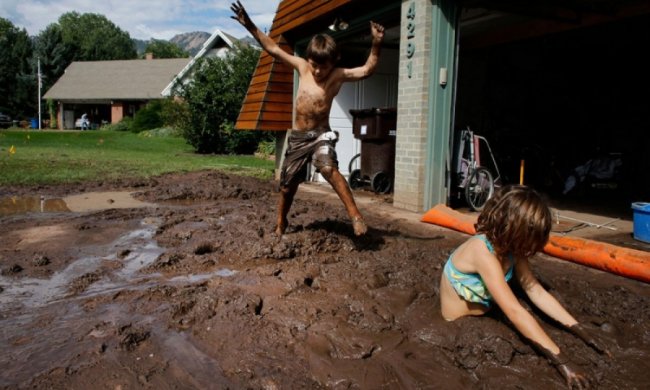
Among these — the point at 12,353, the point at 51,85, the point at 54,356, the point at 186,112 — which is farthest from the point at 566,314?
the point at 51,85

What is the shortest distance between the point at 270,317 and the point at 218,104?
66.1 feet

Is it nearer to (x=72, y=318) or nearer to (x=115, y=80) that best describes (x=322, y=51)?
(x=72, y=318)

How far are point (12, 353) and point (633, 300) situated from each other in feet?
13.4

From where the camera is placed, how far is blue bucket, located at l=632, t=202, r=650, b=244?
5805mm

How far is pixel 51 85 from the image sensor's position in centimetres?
6341

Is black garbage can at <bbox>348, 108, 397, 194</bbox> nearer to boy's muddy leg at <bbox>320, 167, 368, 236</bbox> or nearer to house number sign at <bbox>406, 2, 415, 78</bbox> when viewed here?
house number sign at <bbox>406, 2, 415, 78</bbox>

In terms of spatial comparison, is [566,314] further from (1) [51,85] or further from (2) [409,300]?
(1) [51,85]

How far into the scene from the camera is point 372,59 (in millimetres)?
4793

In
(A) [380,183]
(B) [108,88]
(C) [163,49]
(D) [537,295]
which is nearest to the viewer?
(D) [537,295]

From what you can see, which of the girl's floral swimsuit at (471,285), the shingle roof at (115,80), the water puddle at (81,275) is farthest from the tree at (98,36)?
the girl's floral swimsuit at (471,285)

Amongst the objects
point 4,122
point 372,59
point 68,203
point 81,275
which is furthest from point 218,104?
point 4,122

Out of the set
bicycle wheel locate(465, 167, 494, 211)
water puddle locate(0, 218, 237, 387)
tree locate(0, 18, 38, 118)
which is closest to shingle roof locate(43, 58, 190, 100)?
tree locate(0, 18, 38, 118)

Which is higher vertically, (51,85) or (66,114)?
(51,85)

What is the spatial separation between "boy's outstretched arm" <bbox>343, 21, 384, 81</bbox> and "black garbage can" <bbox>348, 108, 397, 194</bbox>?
516 cm
